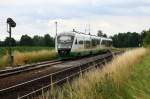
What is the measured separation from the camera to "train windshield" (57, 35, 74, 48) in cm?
4578

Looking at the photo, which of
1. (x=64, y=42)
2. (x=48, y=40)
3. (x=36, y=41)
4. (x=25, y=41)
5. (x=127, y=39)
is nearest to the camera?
(x=64, y=42)

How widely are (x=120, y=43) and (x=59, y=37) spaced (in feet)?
355

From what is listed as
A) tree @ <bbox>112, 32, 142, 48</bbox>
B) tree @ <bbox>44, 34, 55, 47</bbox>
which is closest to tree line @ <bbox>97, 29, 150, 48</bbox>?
tree @ <bbox>112, 32, 142, 48</bbox>

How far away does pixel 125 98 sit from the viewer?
12086 mm

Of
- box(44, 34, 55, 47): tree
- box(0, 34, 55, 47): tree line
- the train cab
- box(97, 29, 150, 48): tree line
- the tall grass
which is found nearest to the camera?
the tall grass

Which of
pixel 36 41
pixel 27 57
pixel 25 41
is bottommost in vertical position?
pixel 27 57

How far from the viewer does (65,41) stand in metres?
46.2

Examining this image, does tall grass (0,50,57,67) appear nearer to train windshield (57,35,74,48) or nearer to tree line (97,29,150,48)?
train windshield (57,35,74,48)

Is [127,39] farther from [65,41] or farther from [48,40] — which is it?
[65,41]

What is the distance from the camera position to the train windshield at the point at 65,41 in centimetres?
4578

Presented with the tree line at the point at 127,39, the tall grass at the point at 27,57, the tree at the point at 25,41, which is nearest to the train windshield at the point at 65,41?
the tall grass at the point at 27,57

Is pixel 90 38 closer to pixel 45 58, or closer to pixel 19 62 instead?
pixel 45 58

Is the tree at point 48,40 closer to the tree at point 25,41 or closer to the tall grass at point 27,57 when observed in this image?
the tree at point 25,41

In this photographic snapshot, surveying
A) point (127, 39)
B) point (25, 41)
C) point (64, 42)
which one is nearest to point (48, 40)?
point (25, 41)
